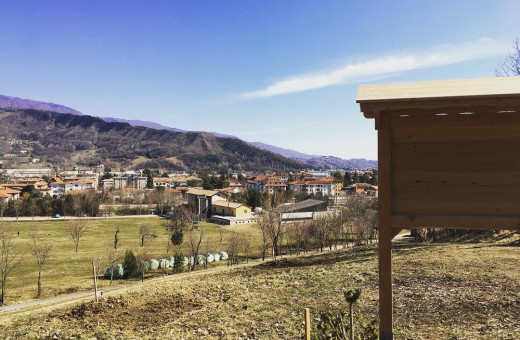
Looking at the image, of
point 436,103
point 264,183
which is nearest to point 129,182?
point 264,183

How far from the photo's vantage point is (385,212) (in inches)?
152

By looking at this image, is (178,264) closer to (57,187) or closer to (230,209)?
(230,209)

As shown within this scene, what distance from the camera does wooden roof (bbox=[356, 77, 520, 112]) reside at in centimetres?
336

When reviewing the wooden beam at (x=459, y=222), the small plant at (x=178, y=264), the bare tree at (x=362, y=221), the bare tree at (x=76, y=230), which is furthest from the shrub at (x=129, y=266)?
the wooden beam at (x=459, y=222)

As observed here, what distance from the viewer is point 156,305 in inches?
403

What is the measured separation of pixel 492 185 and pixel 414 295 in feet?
22.4

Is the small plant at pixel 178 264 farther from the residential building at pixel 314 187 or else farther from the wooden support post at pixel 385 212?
the residential building at pixel 314 187

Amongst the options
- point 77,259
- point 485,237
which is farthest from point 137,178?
point 485,237

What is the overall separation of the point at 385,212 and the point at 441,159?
0.87 meters

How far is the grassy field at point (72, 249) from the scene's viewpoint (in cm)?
2141

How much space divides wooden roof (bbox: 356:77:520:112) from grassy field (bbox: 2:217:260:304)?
22252 millimetres

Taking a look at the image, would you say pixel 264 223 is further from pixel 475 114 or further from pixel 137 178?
pixel 137 178

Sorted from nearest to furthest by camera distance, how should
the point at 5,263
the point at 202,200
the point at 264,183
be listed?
the point at 5,263
the point at 202,200
the point at 264,183

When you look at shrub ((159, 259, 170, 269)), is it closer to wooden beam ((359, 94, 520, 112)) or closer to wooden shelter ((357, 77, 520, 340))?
wooden shelter ((357, 77, 520, 340))
